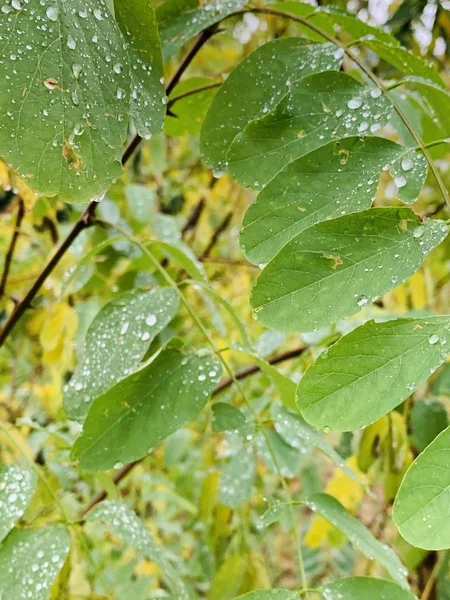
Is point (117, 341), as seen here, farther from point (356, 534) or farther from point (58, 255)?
point (356, 534)

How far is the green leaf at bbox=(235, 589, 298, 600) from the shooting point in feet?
1.90

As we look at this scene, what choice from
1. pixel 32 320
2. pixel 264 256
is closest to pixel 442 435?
pixel 264 256

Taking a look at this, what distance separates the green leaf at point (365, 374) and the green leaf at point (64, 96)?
0.80 ft

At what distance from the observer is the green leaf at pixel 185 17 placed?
740 mm

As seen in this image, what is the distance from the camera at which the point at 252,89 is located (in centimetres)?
70

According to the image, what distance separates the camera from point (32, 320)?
1.66 metres

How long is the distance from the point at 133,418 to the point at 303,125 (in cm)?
36

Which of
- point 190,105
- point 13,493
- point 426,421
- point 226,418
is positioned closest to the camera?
point 13,493

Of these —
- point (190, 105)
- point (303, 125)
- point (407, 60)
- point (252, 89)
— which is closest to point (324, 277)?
point (303, 125)

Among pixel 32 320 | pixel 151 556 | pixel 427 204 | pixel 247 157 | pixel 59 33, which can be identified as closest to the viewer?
pixel 59 33

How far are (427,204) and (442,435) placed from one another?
1.45 meters

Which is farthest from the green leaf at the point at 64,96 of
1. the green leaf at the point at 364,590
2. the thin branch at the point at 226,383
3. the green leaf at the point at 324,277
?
the thin branch at the point at 226,383

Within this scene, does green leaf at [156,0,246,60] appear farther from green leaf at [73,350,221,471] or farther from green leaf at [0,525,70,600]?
green leaf at [0,525,70,600]

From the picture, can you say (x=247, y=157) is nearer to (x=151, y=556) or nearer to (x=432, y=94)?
(x=432, y=94)
